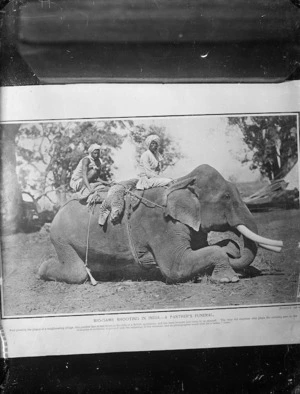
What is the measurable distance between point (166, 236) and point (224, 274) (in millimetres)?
78

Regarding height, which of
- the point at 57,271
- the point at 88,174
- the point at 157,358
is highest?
the point at 88,174

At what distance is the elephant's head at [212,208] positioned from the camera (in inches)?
21.5

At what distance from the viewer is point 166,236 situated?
1.79ft

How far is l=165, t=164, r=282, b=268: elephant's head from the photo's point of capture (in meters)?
0.55

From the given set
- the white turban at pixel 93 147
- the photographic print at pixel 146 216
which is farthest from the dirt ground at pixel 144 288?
the white turban at pixel 93 147

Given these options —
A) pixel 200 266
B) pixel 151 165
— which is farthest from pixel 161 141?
pixel 200 266

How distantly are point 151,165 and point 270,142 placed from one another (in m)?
0.14

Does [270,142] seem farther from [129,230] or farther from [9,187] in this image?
[9,187]

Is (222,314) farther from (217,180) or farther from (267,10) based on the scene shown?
(267,10)

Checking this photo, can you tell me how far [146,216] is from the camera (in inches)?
21.5

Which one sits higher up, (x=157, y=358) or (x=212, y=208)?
(x=212, y=208)

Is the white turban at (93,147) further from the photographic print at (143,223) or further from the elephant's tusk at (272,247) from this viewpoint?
the elephant's tusk at (272,247)

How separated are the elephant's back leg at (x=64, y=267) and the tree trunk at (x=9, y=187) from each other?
2.0 inches

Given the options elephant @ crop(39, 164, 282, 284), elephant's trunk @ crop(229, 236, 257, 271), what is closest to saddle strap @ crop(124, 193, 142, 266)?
elephant @ crop(39, 164, 282, 284)
